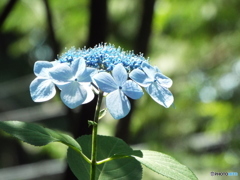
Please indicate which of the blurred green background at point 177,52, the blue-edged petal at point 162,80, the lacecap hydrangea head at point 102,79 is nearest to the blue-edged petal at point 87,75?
the lacecap hydrangea head at point 102,79

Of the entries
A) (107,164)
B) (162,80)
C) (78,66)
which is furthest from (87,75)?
(107,164)

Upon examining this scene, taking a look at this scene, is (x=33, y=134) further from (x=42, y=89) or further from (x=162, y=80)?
(x=162, y=80)

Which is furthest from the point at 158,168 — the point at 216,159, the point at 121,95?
the point at 216,159

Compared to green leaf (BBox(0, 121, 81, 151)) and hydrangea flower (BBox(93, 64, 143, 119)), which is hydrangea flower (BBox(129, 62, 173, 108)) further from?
green leaf (BBox(0, 121, 81, 151))

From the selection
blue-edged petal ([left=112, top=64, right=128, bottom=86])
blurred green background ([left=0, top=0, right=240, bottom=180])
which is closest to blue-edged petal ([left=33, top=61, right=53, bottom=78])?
blue-edged petal ([left=112, top=64, right=128, bottom=86])

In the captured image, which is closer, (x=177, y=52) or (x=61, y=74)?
(x=61, y=74)
